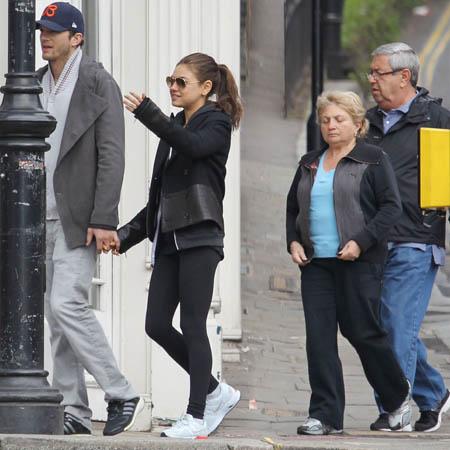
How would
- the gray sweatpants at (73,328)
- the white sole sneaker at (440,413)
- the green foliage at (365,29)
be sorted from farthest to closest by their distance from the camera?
the green foliage at (365,29), the white sole sneaker at (440,413), the gray sweatpants at (73,328)

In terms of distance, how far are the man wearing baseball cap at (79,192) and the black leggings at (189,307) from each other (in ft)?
0.93

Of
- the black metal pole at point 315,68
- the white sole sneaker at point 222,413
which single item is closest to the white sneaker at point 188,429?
the white sole sneaker at point 222,413

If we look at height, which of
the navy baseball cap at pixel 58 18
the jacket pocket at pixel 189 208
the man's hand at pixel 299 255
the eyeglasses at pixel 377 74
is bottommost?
the man's hand at pixel 299 255

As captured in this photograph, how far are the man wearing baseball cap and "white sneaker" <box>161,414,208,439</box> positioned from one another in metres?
0.25

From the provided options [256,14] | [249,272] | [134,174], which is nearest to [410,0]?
[256,14]

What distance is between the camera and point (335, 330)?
8.88 metres

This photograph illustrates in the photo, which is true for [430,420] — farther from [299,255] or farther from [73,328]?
[73,328]

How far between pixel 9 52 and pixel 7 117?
30 cm

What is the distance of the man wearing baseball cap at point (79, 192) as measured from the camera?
816cm

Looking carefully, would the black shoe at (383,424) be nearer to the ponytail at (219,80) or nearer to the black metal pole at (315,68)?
the ponytail at (219,80)

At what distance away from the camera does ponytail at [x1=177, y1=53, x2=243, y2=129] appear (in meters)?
8.33

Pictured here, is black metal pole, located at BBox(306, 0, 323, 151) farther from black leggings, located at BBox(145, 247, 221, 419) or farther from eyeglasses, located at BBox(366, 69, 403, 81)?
black leggings, located at BBox(145, 247, 221, 419)

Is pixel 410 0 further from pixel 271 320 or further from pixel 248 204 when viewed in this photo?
pixel 271 320

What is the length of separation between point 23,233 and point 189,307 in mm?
928
